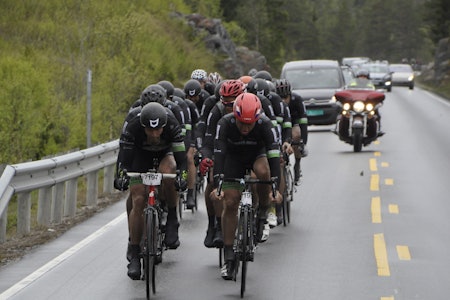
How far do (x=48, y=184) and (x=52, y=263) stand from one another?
100 inches

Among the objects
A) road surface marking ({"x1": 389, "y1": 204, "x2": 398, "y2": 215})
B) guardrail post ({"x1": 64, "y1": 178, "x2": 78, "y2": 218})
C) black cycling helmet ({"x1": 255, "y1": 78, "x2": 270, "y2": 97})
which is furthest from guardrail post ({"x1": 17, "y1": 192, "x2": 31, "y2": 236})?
road surface marking ({"x1": 389, "y1": 204, "x2": 398, "y2": 215})

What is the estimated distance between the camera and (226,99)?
11.4 meters

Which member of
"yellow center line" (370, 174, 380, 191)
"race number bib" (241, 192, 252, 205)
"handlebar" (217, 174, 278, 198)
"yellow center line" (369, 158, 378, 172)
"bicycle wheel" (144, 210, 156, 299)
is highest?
"handlebar" (217, 174, 278, 198)

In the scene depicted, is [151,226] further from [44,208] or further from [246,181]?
[44,208]

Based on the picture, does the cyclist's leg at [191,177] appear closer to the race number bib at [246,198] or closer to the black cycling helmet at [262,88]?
the black cycling helmet at [262,88]

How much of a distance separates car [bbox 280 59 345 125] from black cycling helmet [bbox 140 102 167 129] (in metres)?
20.7

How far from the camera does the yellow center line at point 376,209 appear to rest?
50.2ft

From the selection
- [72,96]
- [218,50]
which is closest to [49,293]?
[72,96]

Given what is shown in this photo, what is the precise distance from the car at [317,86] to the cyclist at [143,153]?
20.1 m

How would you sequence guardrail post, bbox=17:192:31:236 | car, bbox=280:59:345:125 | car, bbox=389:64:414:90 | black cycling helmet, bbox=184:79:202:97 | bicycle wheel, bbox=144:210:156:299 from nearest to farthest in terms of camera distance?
bicycle wheel, bbox=144:210:156:299, guardrail post, bbox=17:192:31:236, black cycling helmet, bbox=184:79:202:97, car, bbox=280:59:345:125, car, bbox=389:64:414:90

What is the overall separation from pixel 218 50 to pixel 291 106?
121ft

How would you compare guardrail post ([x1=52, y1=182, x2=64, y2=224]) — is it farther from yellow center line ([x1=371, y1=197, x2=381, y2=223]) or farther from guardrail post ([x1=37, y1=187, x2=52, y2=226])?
yellow center line ([x1=371, y1=197, x2=381, y2=223])

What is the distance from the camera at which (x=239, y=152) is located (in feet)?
35.1

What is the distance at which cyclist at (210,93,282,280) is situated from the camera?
1023 cm
